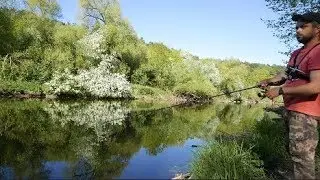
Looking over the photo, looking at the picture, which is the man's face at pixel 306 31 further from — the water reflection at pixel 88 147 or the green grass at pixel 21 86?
the green grass at pixel 21 86

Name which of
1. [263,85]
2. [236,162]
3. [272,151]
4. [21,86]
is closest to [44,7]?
[21,86]

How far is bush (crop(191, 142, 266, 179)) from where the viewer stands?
6977mm

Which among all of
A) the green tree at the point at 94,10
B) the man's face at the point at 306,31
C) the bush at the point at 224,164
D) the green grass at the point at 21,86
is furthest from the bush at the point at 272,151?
the green tree at the point at 94,10

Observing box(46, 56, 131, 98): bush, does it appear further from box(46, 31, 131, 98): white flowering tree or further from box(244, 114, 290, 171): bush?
box(244, 114, 290, 171): bush

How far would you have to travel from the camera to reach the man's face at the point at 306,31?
5.43 metres

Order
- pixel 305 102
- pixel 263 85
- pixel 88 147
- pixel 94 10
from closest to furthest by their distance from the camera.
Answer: pixel 305 102 < pixel 263 85 < pixel 88 147 < pixel 94 10

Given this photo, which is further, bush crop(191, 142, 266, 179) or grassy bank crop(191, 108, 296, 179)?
grassy bank crop(191, 108, 296, 179)

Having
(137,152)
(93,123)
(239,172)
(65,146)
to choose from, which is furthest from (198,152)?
(93,123)

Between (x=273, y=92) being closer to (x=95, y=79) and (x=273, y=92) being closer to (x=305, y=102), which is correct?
(x=305, y=102)

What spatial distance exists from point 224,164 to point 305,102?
242 cm

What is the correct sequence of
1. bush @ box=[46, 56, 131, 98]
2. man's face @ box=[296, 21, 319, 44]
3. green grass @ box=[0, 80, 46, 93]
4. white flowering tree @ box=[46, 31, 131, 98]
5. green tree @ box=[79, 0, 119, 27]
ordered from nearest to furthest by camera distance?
man's face @ box=[296, 21, 319, 44] → green grass @ box=[0, 80, 46, 93] → bush @ box=[46, 56, 131, 98] → white flowering tree @ box=[46, 31, 131, 98] → green tree @ box=[79, 0, 119, 27]

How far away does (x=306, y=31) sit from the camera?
545 centimetres

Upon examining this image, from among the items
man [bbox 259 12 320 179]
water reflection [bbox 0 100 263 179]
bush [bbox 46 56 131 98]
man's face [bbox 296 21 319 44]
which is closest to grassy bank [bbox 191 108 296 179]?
water reflection [bbox 0 100 263 179]

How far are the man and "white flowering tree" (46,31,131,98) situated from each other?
3485 cm
